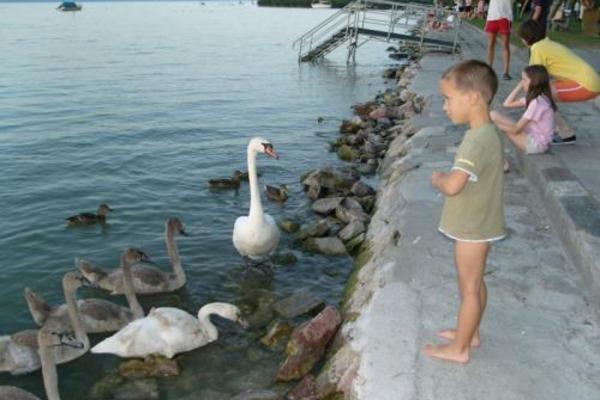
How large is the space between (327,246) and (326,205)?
1.92 m

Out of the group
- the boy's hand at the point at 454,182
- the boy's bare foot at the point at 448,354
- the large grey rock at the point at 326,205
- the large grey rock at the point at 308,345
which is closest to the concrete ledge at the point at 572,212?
the boy's bare foot at the point at 448,354

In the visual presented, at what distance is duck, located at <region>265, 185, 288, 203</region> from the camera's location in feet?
40.7

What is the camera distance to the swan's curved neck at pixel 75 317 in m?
7.09

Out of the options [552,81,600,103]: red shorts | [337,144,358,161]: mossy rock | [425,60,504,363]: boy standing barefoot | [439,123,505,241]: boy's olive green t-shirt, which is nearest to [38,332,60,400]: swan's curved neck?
[425,60,504,363]: boy standing barefoot

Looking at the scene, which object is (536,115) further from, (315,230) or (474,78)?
(474,78)

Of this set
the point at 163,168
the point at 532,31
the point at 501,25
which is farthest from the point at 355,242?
the point at 501,25

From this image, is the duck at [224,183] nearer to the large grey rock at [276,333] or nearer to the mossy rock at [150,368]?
the large grey rock at [276,333]

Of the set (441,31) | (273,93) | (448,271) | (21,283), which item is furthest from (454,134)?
(441,31)

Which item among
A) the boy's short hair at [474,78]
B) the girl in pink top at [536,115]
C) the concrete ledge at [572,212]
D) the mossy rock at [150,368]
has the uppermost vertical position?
the boy's short hair at [474,78]

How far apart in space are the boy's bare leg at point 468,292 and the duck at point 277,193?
25.9ft

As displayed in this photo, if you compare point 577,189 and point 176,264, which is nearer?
point 577,189

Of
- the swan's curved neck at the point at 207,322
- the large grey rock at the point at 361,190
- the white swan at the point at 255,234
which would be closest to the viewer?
the swan's curved neck at the point at 207,322

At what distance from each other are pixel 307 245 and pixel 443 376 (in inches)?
215

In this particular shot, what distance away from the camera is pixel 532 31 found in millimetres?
9938
